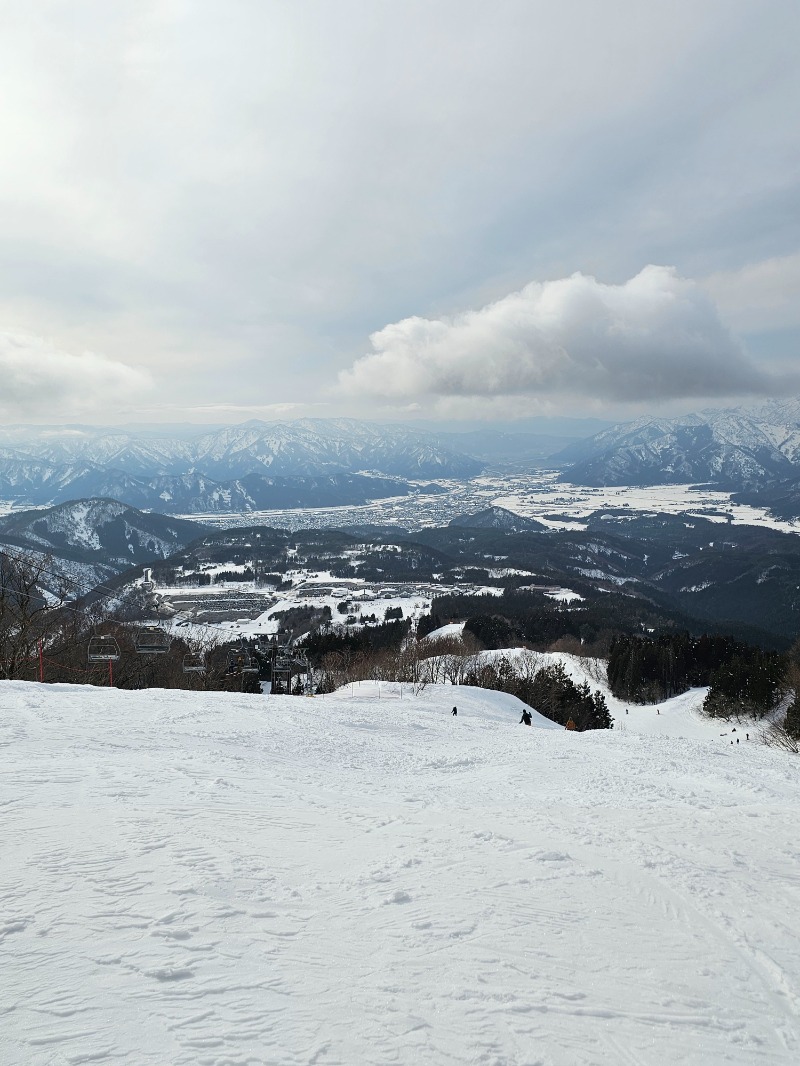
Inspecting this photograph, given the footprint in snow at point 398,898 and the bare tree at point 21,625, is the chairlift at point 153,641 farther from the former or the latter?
the footprint in snow at point 398,898

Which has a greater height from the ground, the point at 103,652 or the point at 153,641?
the point at 153,641

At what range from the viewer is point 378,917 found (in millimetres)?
6414

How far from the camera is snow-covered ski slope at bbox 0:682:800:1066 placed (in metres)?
4.49

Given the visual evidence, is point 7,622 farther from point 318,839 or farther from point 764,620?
point 764,620

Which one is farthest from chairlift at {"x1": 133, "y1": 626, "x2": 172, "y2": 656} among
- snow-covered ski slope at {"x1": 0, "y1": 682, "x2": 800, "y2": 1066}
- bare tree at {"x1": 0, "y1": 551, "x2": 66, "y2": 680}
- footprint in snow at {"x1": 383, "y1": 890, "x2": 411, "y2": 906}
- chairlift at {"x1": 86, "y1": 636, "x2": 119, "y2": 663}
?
footprint in snow at {"x1": 383, "y1": 890, "x2": 411, "y2": 906}

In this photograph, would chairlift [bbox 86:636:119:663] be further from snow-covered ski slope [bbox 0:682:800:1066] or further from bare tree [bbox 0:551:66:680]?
snow-covered ski slope [bbox 0:682:800:1066]

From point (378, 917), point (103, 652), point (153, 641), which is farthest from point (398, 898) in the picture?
point (103, 652)

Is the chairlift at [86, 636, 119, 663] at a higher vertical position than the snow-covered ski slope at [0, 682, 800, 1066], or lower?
lower

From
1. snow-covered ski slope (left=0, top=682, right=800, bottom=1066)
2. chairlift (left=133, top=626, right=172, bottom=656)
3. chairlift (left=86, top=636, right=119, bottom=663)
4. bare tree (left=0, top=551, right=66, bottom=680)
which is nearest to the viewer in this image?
snow-covered ski slope (left=0, top=682, right=800, bottom=1066)

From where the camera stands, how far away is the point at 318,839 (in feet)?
28.5

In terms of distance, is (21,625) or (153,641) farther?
(21,625)

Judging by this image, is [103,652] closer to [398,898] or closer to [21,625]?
[21,625]

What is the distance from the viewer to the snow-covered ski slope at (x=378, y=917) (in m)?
4.49

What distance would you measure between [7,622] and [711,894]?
37.2 meters
